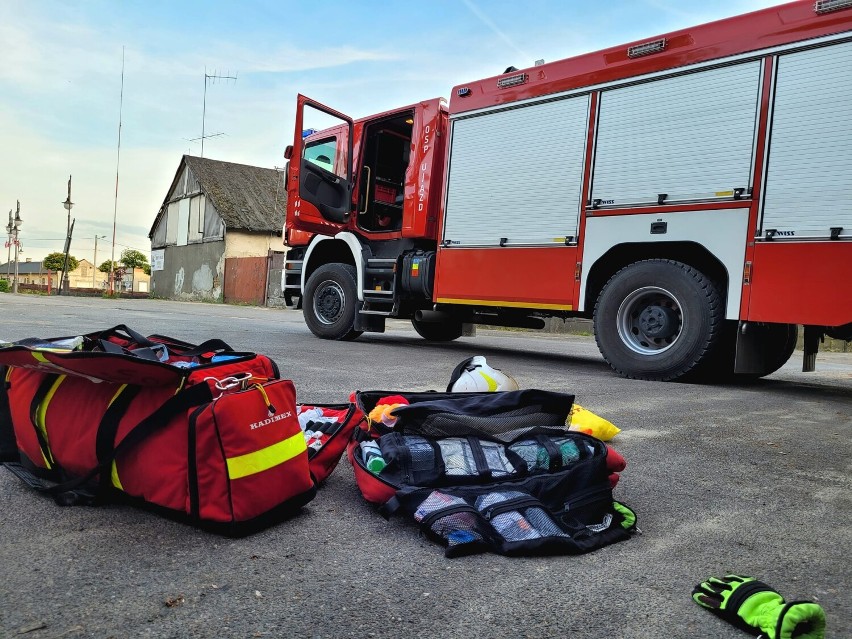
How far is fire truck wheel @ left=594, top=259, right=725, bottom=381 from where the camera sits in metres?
5.91

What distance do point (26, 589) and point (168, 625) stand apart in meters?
0.42

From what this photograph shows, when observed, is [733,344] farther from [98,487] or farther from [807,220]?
[98,487]

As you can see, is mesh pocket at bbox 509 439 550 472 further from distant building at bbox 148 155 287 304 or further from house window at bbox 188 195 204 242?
house window at bbox 188 195 204 242

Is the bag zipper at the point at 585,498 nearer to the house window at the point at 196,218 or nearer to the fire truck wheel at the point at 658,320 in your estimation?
the fire truck wheel at the point at 658,320

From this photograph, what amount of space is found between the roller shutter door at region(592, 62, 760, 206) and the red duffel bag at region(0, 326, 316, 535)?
16.0ft

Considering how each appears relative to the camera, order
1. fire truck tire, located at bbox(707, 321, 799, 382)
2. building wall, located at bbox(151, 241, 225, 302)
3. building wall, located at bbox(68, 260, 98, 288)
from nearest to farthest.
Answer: fire truck tire, located at bbox(707, 321, 799, 382), building wall, located at bbox(151, 241, 225, 302), building wall, located at bbox(68, 260, 98, 288)

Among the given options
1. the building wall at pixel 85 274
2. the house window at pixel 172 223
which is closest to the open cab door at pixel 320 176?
the house window at pixel 172 223

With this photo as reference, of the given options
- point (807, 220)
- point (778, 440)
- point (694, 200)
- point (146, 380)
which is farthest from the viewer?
point (694, 200)

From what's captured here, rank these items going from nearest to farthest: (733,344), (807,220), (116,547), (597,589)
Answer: (597,589) < (116,547) < (807,220) < (733,344)

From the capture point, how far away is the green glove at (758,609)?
1472 millimetres

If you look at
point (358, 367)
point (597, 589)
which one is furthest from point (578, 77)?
point (597, 589)

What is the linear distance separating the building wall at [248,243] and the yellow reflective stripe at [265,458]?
31.5 m

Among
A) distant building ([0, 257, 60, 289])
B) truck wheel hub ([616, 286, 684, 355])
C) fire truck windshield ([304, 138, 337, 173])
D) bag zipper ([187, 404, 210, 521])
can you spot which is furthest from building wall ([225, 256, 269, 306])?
distant building ([0, 257, 60, 289])

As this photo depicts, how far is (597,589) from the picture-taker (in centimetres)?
178
